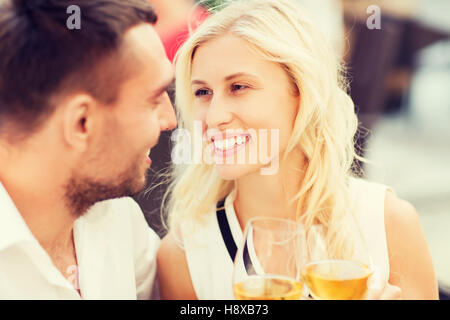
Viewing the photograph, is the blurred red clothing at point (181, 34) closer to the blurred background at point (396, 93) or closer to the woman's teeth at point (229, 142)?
the blurred background at point (396, 93)

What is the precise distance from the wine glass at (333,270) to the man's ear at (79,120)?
430mm

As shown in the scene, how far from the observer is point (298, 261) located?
829mm

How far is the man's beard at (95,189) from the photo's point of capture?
990mm

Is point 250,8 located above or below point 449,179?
above

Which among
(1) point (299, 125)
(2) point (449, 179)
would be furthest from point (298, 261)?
(2) point (449, 179)

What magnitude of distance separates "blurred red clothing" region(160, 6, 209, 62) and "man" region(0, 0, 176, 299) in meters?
0.19

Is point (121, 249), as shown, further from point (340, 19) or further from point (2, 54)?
point (340, 19)

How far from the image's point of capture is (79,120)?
0.91 m

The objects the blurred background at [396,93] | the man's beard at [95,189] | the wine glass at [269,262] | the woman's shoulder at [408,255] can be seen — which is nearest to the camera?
the wine glass at [269,262]

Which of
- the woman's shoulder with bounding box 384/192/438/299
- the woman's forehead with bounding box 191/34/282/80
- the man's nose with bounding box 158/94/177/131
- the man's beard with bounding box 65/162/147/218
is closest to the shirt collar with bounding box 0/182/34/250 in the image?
the man's beard with bounding box 65/162/147/218

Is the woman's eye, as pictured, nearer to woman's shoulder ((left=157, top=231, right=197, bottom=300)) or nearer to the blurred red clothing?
the blurred red clothing

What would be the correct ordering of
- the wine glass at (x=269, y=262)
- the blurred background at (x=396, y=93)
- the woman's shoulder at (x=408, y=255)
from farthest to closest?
1. the blurred background at (x=396, y=93)
2. the woman's shoulder at (x=408, y=255)
3. the wine glass at (x=269, y=262)

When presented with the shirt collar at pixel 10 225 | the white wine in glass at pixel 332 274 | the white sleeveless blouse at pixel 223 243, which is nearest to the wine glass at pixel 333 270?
the white wine in glass at pixel 332 274

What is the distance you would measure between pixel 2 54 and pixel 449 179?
383 centimetres
